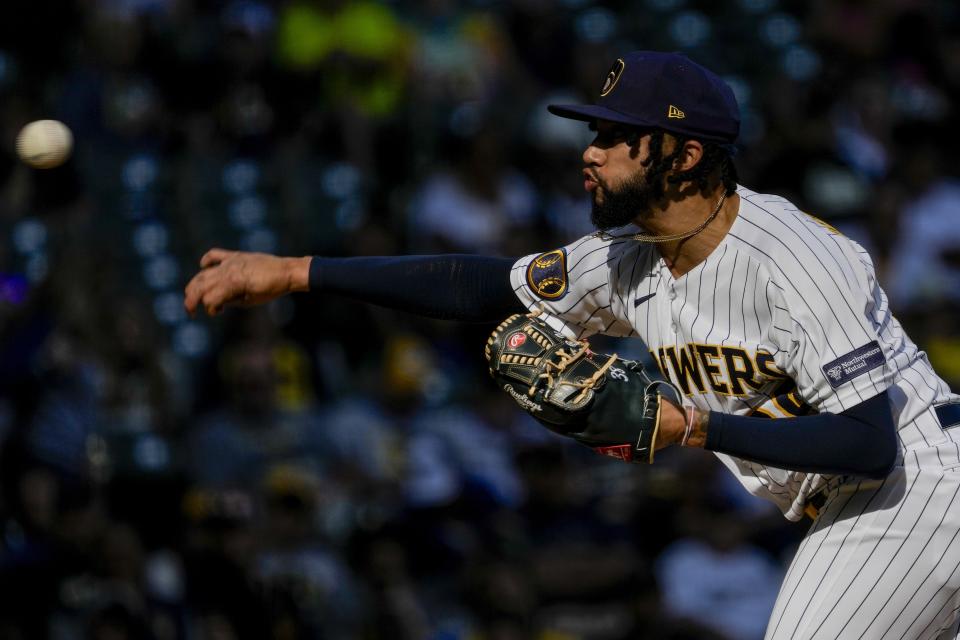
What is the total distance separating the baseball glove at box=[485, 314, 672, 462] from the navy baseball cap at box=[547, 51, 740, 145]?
57cm

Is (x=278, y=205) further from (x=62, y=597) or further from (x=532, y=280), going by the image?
(x=532, y=280)

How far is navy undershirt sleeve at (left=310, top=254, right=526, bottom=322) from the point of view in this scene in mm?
3879

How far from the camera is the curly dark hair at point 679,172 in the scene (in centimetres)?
346

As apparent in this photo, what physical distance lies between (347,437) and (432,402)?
0.59 meters

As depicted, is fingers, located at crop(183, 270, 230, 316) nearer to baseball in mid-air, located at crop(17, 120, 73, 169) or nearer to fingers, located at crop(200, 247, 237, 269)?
fingers, located at crop(200, 247, 237, 269)

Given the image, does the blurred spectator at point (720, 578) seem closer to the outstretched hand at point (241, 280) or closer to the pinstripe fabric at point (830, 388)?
the pinstripe fabric at point (830, 388)

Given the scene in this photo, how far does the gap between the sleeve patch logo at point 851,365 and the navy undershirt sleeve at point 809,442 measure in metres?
0.09

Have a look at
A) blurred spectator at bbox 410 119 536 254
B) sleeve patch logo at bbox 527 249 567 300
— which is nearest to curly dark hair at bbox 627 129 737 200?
sleeve patch logo at bbox 527 249 567 300

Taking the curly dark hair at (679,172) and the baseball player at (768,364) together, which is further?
the curly dark hair at (679,172)

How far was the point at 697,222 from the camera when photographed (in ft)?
11.5

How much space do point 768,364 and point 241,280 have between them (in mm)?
1392

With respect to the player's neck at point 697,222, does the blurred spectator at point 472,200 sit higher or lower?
lower

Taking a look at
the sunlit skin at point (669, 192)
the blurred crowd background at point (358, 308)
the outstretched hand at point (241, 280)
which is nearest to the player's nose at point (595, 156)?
the sunlit skin at point (669, 192)

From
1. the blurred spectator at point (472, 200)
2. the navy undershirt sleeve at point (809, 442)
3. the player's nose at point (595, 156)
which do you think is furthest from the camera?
the blurred spectator at point (472, 200)
